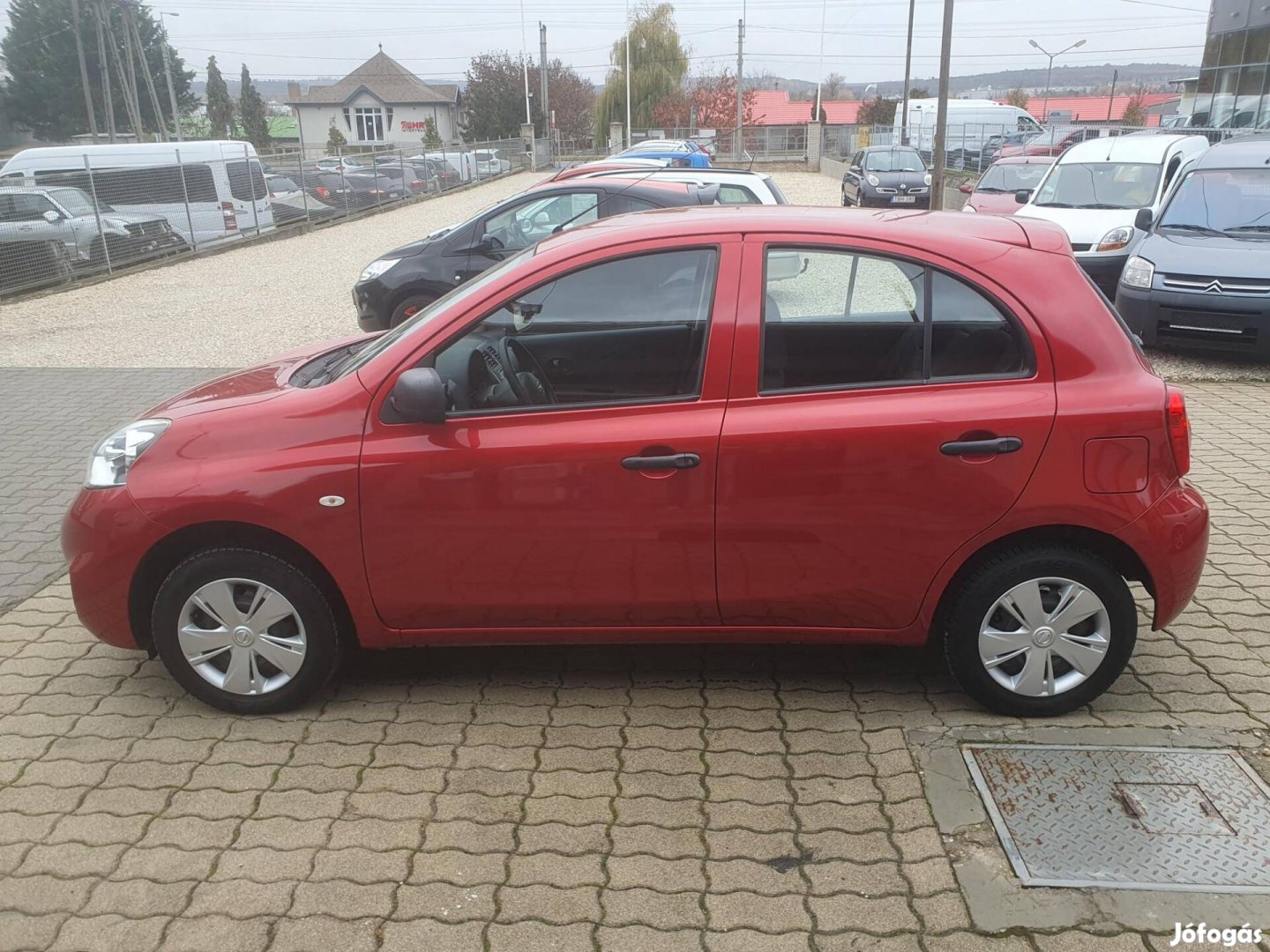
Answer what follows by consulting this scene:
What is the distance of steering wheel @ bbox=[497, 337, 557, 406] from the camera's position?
3518 mm

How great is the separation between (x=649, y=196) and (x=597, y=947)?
766 centimetres

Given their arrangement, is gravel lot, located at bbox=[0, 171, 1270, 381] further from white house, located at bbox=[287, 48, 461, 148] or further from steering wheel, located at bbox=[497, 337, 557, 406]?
white house, located at bbox=[287, 48, 461, 148]

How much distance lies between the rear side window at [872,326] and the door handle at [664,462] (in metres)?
0.35

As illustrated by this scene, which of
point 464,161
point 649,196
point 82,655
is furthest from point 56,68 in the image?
point 82,655

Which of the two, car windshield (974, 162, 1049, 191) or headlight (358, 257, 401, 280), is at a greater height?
car windshield (974, 162, 1049, 191)

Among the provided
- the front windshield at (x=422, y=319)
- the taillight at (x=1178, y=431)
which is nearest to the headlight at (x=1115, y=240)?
the taillight at (x=1178, y=431)

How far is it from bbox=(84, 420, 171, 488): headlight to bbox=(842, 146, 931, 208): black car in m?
20.8

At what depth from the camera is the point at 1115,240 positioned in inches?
460

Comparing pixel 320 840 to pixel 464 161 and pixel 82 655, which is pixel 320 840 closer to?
pixel 82 655

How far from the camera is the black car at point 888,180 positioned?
23.5m

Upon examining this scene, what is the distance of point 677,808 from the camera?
3.19 m

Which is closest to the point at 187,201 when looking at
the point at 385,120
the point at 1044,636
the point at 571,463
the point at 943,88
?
the point at 943,88

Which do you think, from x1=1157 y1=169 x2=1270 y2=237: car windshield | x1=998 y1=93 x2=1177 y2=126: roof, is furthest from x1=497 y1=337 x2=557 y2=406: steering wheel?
x1=998 y1=93 x2=1177 y2=126: roof

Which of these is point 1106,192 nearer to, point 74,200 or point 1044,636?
point 1044,636
